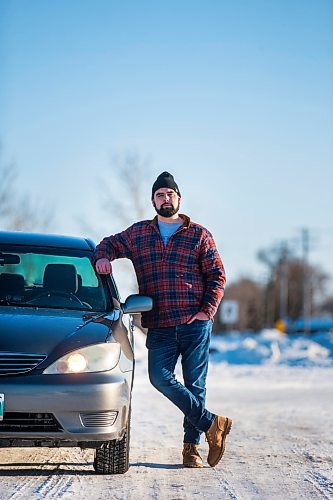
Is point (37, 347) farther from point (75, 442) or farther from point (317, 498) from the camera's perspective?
point (317, 498)

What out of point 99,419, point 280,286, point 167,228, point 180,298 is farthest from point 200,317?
point 280,286

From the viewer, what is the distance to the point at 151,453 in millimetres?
7441

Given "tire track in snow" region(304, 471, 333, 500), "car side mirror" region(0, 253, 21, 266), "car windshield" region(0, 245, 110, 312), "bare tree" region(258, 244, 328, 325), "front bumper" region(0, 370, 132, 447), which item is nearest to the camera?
"front bumper" region(0, 370, 132, 447)

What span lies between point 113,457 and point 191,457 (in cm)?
75

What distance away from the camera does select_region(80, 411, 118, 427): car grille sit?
5734 millimetres

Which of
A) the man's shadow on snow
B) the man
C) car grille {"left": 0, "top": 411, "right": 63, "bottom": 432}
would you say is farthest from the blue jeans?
car grille {"left": 0, "top": 411, "right": 63, "bottom": 432}

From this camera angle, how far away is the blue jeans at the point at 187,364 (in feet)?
21.7

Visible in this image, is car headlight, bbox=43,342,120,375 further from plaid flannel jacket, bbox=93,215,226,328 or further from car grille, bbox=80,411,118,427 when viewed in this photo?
plaid flannel jacket, bbox=93,215,226,328

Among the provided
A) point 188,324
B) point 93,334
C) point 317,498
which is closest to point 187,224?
point 188,324

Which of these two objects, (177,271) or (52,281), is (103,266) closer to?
(52,281)

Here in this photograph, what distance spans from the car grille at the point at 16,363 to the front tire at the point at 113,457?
83 centimetres

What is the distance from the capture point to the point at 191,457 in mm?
6719

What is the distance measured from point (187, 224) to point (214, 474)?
173 centimetres

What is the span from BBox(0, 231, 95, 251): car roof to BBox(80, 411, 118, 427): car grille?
1798 mm
